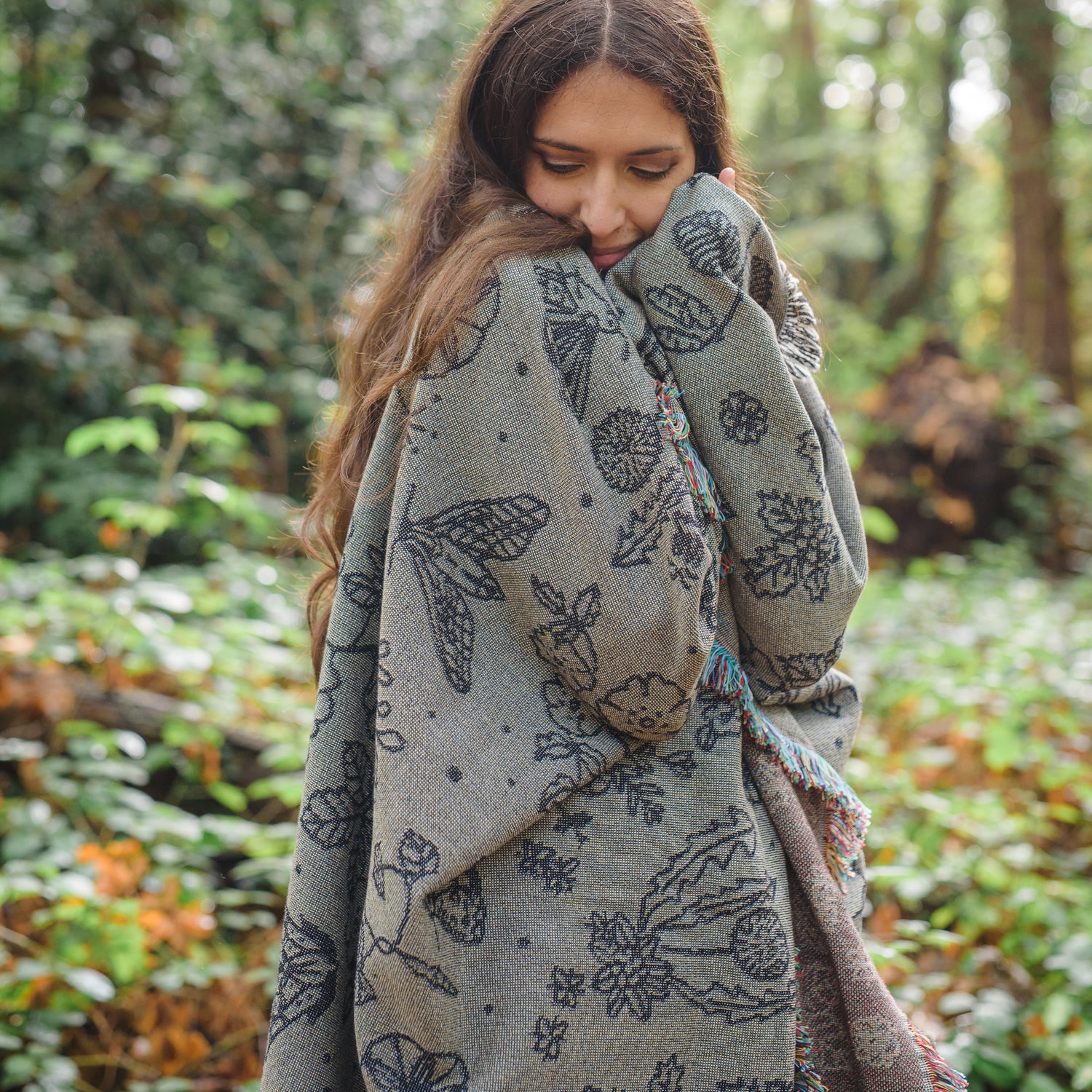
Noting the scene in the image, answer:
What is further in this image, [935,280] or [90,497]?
[935,280]

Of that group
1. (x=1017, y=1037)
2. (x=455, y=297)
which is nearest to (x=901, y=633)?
(x=1017, y=1037)

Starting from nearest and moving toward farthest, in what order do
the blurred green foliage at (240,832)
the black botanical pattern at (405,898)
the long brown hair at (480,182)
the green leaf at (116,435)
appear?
the black botanical pattern at (405,898) → the long brown hair at (480,182) → the blurred green foliage at (240,832) → the green leaf at (116,435)

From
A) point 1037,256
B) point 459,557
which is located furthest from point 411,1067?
point 1037,256

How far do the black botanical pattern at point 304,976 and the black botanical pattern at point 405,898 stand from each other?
0.32 feet

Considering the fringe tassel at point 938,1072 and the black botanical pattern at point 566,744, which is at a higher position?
the black botanical pattern at point 566,744

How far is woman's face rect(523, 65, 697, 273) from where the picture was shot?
3.68ft

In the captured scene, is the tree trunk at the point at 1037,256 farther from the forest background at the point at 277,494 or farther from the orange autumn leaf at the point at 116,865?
the orange autumn leaf at the point at 116,865

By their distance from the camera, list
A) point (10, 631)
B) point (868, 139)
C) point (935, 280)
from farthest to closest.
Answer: point (935, 280) → point (868, 139) → point (10, 631)

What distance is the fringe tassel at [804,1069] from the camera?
3.49 ft

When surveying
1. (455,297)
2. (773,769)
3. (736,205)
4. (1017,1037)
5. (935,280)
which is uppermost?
(935,280)

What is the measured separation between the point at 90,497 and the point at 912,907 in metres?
3.40

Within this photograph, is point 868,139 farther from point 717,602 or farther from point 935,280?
point 717,602

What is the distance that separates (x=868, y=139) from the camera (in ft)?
26.3

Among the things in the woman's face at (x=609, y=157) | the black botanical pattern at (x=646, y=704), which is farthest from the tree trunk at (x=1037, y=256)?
the black botanical pattern at (x=646, y=704)
